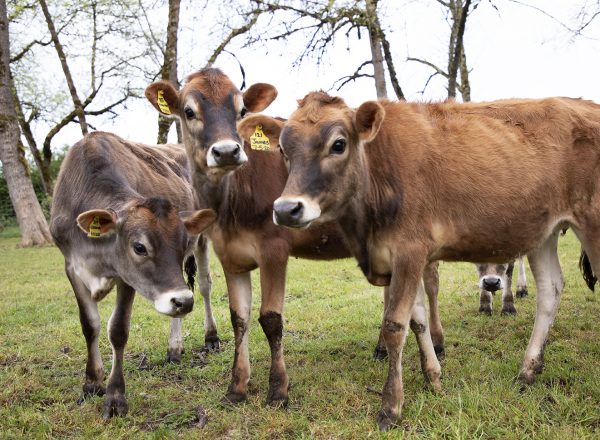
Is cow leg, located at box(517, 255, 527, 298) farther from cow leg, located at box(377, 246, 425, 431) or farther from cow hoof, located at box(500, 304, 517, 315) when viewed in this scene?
cow leg, located at box(377, 246, 425, 431)

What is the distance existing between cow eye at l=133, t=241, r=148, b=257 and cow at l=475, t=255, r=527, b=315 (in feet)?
11.3

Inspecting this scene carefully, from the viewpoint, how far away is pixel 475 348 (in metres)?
5.32

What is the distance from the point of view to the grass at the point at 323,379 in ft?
12.0

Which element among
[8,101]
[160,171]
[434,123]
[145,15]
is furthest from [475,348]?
[145,15]

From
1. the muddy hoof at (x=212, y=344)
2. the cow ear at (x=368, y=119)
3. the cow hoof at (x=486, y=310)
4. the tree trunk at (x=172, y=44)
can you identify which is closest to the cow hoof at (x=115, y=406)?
the muddy hoof at (x=212, y=344)

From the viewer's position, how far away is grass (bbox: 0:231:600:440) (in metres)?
3.65

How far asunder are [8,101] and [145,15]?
863cm

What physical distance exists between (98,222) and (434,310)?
3.25 metres

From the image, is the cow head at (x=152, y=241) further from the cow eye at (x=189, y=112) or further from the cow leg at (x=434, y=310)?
the cow leg at (x=434, y=310)

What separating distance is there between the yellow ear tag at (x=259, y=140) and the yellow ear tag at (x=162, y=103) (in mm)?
1005

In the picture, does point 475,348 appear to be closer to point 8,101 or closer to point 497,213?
point 497,213

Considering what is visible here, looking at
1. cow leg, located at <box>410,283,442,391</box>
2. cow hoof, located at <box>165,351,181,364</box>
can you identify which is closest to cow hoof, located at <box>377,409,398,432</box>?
cow leg, located at <box>410,283,442,391</box>

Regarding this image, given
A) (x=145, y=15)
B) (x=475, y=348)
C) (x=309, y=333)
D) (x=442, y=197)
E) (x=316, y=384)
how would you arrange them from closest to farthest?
(x=442, y=197)
(x=316, y=384)
(x=475, y=348)
(x=309, y=333)
(x=145, y=15)

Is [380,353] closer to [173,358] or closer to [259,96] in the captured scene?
[173,358]
